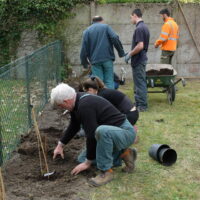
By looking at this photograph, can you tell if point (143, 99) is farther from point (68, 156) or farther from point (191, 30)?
point (191, 30)

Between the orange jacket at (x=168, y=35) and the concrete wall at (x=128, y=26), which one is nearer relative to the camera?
the orange jacket at (x=168, y=35)

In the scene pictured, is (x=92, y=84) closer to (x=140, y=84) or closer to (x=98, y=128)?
(x=98, y=128)

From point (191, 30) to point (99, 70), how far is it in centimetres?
468

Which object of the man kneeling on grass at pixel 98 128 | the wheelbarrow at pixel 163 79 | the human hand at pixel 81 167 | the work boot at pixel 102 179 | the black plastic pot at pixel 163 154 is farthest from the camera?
the wheelbarrow at pixel 163 79

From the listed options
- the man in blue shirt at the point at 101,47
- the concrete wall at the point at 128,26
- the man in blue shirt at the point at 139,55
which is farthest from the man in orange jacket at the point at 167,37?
the concrete wall at the point at 128,26

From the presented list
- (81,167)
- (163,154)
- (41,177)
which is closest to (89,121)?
(81,167)

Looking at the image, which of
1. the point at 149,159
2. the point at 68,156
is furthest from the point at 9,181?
the point at 149,159

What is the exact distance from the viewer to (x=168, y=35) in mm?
9047

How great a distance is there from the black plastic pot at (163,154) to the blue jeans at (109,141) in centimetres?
74

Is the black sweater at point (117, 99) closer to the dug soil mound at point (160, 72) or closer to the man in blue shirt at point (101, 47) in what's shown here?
the man in blue shirt at point (101, 47)

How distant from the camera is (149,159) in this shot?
5090 mm

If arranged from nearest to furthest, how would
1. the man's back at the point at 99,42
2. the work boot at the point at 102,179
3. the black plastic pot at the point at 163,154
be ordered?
the work boot at the point at 102,179, the black plastic pot at the point at 163,154, the man's back at the point at 99,42

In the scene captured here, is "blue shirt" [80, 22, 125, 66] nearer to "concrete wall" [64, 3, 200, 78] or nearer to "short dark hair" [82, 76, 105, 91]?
"short dark hair" [82, 76, 105, 91]

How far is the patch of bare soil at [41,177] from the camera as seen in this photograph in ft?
13.1
